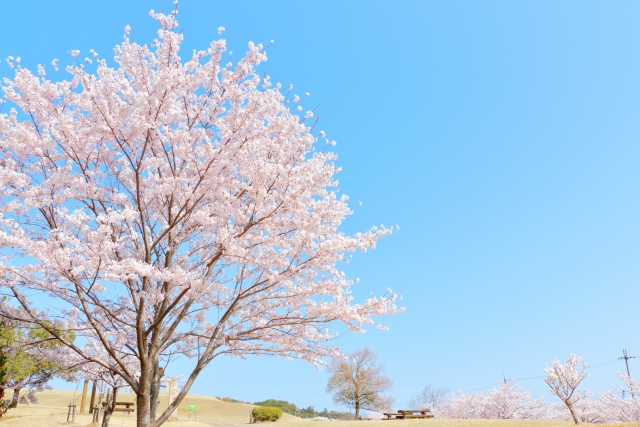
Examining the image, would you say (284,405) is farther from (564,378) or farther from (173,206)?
(173,206)

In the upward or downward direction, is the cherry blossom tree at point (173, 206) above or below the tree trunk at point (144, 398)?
above

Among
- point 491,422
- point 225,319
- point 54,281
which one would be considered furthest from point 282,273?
point 491,422

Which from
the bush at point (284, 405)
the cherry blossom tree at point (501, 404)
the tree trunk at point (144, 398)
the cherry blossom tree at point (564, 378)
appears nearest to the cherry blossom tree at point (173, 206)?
the tree trunk at point (144, 398)

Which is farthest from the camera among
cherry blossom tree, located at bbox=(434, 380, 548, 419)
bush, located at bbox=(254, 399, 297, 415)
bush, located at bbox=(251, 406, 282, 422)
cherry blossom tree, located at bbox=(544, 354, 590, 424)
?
bush, located at bbox=(254, 399, 297, 415)

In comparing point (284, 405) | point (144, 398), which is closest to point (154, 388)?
point (144, 398)

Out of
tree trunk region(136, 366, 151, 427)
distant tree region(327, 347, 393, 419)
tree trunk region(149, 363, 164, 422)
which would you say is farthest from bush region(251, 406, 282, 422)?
tree trunk region(136, 366, 151, 427)

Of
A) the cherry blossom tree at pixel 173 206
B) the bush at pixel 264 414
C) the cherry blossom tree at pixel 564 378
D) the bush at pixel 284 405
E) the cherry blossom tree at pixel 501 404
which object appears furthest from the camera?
Result: the bush at pixel 284 405

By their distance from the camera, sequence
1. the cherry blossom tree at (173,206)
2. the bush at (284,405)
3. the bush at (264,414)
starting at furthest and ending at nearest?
the bush at (284,405) < the bush at (264,414) < the cherry blossom tree at (173,206)

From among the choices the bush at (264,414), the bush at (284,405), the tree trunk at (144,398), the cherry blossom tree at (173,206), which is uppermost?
the cherry blossom tree at (173,206)

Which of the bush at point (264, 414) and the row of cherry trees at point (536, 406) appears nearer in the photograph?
the row of cherry trees at point (536, 406)

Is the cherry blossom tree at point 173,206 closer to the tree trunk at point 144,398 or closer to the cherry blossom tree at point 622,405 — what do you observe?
the tree trunk at point 144,398

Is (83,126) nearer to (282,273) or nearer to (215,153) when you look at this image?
(215,153)

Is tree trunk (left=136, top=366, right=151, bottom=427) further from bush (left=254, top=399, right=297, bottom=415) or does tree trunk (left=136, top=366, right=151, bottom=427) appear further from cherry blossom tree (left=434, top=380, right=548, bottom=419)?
bush (left=254, top=399, right=297, bottom=415)

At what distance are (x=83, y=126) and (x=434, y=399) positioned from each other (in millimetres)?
67722
